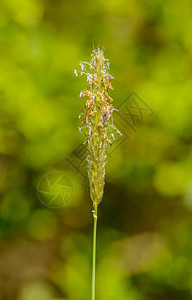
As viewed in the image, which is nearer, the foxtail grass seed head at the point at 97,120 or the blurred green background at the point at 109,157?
the foxtail grass seed head at the point at 97,120

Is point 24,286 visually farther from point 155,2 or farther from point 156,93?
point 155,2

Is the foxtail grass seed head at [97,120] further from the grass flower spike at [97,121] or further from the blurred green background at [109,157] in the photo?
the blurred green background at [109,157]

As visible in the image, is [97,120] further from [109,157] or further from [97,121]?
[109,157]

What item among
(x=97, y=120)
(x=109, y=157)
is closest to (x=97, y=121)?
(x=97, y=120)

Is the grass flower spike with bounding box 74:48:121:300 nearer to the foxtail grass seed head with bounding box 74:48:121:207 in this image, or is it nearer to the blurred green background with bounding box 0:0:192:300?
the foxtail grass seed head with bounding box 74:48:121:207

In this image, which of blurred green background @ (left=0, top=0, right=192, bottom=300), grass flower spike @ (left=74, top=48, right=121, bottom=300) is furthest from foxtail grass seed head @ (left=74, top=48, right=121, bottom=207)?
blurred green background @ (left=0, top=0, right=192, bottom=300)

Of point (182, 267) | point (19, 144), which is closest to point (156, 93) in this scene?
point (19, 144)

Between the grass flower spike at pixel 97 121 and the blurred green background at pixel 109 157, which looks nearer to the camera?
the grass flower spike at pixel 97 121

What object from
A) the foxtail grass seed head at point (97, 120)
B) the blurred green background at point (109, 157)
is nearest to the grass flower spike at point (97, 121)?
the foxtail grass seed head at point (97, 120)
